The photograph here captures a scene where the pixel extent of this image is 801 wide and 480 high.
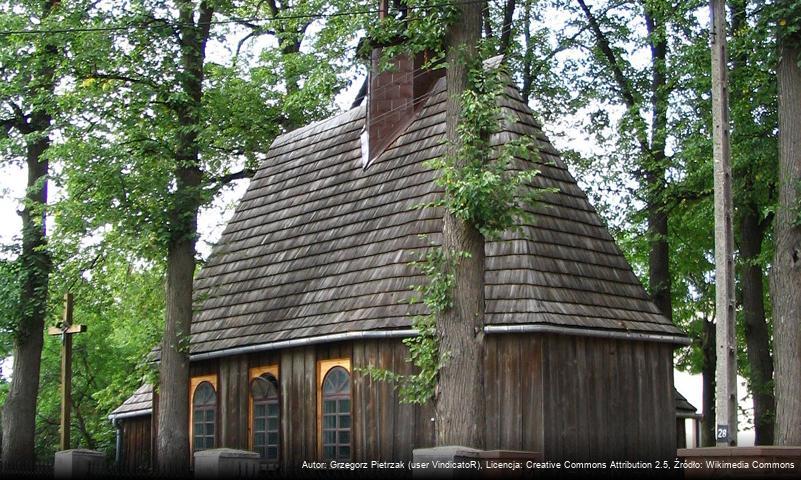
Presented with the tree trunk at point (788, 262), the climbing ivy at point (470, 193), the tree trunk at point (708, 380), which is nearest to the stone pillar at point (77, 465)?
the climbing ivy at point (470, 193)

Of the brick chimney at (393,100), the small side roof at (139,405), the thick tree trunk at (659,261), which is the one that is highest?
the brick chimney at (393,100)

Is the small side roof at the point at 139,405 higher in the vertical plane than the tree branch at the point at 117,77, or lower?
lower

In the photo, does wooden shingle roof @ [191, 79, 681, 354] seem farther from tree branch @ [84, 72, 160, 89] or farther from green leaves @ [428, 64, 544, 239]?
tree branch @ [84, 72, 160, 89]

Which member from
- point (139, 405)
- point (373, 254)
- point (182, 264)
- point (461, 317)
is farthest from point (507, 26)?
point (461, 317)

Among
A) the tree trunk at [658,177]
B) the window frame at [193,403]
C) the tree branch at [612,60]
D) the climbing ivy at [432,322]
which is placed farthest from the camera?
the tree branch at [612,60]

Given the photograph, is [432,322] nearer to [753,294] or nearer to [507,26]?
[753,294]

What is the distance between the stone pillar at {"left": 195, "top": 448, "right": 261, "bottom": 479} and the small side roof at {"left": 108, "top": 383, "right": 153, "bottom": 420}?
897cm

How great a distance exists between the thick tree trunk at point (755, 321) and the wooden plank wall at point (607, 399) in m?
5.27

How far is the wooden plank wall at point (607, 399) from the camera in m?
16.6

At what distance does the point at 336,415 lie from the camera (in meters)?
18.6

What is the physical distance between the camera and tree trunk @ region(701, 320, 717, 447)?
30000mm

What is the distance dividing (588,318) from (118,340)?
2266 cm

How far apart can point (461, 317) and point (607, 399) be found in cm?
432

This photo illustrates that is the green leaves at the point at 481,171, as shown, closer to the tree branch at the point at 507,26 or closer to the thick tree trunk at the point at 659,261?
the thick tree trunk at the point at 659,261
